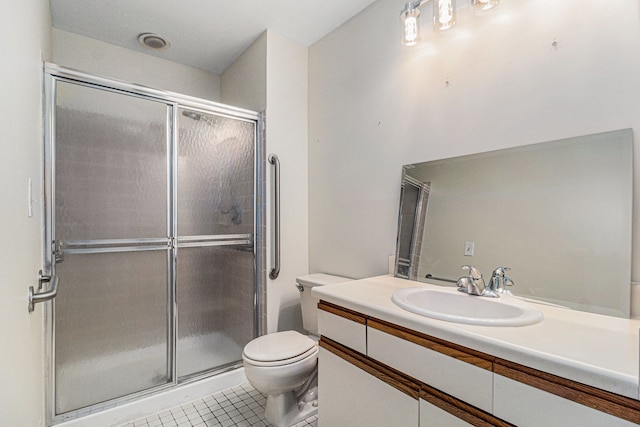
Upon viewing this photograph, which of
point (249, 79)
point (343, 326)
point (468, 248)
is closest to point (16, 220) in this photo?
point (343, 326)

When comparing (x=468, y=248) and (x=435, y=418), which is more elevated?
(x=468, y=248)

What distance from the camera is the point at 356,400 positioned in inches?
47.9

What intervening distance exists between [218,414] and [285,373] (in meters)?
0.60

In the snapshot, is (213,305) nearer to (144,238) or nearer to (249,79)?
(144,238)

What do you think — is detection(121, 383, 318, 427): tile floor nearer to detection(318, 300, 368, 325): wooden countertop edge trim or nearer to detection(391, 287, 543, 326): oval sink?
detection(318, 300, 368, 325): wooden countertop edge trim

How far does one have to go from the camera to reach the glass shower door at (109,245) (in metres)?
1.61

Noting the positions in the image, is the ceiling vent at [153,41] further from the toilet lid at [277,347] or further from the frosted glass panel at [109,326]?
the toilet lid at [277,347]

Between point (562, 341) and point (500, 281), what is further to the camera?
point (500, 281)

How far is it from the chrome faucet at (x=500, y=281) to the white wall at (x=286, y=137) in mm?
1430

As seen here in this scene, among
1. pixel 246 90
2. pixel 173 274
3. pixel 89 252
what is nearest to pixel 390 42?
pixel 246 90

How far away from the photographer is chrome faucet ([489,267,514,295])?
4.02 feet

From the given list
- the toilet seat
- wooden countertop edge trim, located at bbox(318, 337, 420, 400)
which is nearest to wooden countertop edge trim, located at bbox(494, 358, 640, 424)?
wooden countertop edge trim, located at bbox(318, 337, 420, 400)

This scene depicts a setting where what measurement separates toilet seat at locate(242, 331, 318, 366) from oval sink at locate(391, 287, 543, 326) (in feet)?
2.33

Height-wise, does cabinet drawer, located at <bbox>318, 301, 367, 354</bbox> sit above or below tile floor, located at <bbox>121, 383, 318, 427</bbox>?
above
